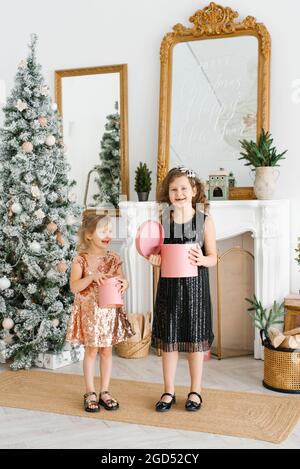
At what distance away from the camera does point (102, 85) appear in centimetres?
480

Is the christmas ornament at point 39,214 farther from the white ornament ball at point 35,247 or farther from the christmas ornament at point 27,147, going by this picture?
the christmas ornament at point 27,147

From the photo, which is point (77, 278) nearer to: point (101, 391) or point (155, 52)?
point (101, 391)

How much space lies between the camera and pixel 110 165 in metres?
4.82

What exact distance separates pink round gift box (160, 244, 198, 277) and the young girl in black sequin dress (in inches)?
1.1

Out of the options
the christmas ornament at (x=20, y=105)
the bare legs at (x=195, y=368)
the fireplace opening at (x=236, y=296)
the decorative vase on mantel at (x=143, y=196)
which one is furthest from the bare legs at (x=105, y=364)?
the christmas ornament at (x=20, y=105)

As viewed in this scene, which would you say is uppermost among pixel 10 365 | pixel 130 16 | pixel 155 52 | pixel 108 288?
pixel 130 16

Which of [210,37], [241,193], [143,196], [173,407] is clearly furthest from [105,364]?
[210,37]

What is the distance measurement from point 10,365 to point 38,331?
0.31 m

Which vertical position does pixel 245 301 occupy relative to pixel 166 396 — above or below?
above

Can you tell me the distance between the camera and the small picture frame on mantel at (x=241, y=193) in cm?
432

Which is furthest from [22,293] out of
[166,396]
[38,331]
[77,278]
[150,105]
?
[150,105]

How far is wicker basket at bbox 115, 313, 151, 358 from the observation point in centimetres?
435

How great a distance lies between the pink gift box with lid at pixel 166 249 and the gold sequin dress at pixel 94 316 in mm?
224

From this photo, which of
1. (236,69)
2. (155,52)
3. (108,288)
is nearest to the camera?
(108,288)
